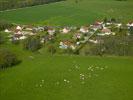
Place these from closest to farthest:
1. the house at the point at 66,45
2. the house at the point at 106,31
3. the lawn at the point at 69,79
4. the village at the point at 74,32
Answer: the lawn at the point at 69,79
the house at the point at 66,45
the village at the point at 74,32
the house at the point at 106,31

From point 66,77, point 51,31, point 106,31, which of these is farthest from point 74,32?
point 66,77

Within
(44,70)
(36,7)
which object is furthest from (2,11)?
(44,70)

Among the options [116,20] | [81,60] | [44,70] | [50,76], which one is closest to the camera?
[50,76]

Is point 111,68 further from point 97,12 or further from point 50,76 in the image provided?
point 97,12

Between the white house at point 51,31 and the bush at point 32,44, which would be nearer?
the bush at point 32,44

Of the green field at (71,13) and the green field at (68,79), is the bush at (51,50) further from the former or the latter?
the green field at (71,13)

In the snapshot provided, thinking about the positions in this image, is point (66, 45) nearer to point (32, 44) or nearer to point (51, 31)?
point (32, 44)

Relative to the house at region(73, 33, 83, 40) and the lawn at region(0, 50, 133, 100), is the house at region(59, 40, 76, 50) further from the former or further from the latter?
the lawn at region(0, 50, 133, 100)

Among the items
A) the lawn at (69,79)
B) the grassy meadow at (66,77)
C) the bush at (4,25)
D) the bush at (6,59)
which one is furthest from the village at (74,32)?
the bush at (6,59)
